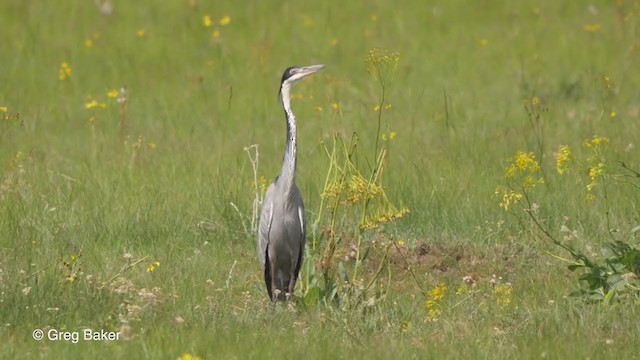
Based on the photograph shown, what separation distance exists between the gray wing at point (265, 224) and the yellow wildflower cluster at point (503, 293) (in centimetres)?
147

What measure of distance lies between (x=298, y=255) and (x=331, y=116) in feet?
13.6

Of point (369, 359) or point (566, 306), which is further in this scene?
point (566, 306)

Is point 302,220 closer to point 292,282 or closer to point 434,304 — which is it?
point 292,282

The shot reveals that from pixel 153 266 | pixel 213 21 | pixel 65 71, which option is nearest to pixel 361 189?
pixel 153 266

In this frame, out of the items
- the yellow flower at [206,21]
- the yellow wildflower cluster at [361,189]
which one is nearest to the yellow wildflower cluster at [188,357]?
the yellow wildflower cluster at [361,189]

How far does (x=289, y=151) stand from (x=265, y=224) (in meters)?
0.55

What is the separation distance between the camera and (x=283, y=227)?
26.7 ft

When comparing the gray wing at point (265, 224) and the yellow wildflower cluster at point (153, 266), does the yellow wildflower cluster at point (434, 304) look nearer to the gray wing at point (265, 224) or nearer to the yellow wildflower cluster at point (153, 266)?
the gray wing at point (265, 224)

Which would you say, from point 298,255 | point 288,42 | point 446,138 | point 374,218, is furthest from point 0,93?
point 374,218

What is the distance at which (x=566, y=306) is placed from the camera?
7.43 m

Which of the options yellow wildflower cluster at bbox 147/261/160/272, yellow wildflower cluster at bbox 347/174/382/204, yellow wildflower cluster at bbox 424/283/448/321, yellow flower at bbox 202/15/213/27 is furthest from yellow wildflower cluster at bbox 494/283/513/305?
yellow flower at bbox 202/15/213/27

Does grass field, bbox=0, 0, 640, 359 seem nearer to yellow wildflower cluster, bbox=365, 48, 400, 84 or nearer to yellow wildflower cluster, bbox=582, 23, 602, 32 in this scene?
yellow wildflower cluster, bbox=582, 23, 602, 32

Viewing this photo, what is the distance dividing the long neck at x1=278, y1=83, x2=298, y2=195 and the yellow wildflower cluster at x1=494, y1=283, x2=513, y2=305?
1397 millimetres

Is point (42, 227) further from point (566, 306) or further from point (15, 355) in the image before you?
point (566, 306)
